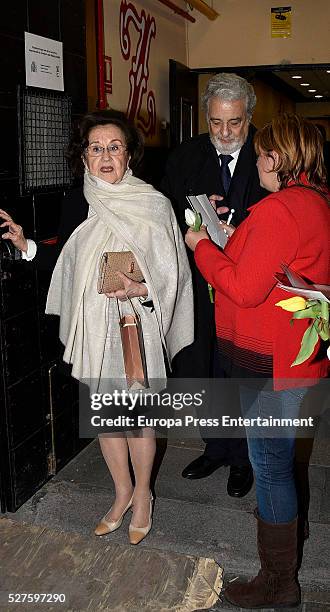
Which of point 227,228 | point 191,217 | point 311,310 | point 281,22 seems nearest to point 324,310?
point 311,310

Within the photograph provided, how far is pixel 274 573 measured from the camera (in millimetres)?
1939

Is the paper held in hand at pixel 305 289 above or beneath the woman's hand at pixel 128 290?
above

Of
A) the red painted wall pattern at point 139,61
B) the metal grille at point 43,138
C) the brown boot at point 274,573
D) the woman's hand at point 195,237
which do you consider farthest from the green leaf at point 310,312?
Result: the red painted wall pattern at point 139,61

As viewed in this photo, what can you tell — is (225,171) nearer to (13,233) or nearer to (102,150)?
(102,150)

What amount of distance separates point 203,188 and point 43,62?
2.57 feet

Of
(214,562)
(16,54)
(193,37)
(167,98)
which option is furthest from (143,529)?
(193,37)

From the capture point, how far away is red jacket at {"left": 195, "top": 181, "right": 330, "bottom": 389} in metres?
1.64

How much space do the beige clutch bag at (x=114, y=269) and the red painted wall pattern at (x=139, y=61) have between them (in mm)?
A: 2443

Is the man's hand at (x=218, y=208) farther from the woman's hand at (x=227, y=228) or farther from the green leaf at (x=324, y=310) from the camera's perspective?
the green leaf at (x=324, y=310)

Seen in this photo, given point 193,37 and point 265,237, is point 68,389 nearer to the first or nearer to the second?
point 265,237

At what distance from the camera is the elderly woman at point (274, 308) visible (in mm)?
1657

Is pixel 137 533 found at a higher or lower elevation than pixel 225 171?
lower

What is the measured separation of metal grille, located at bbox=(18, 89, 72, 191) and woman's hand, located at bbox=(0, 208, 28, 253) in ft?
0.63

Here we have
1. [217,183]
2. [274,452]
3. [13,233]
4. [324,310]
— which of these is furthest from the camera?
[217,183]
